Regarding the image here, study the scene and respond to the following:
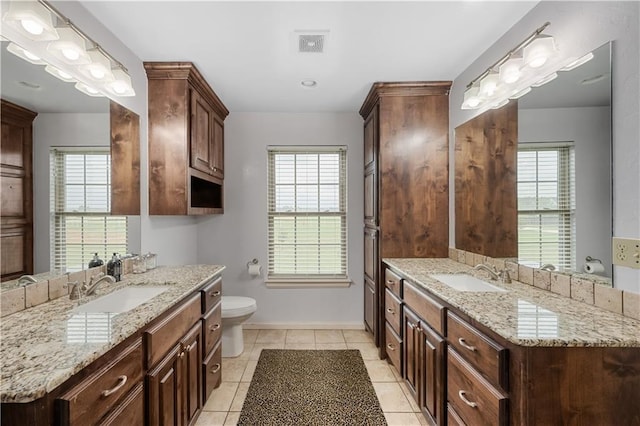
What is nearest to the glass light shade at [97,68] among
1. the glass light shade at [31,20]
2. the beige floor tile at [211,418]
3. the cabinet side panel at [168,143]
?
the glass light shade at [31,20]

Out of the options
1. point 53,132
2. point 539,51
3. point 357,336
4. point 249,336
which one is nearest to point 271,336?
point 249,336

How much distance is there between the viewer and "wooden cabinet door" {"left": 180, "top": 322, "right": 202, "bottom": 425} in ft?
5.52

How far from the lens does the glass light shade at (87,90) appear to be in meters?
1.75

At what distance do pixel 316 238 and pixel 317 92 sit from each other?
1.59 metres

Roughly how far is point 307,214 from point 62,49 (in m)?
2.48

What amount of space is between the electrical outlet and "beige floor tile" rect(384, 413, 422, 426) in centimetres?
145

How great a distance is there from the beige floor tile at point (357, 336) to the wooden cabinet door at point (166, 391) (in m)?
1.97

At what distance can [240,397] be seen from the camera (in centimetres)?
224

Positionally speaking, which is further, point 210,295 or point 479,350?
point 210,295

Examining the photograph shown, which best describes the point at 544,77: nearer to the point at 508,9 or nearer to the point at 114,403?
the point at 508,9

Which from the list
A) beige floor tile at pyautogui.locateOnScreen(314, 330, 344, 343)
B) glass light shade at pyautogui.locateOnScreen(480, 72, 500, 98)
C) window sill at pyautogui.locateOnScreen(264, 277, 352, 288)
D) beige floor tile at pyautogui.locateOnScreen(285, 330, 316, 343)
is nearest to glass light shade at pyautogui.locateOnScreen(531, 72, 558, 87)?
glass light shade at pyautogui.locateOnScreen(480, 72, 500, 98)

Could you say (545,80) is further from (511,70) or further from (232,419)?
(232,419)

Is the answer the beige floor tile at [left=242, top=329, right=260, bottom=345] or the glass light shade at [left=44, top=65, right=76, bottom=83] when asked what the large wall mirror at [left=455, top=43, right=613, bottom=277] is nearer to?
the beige floor tile at [left=242, top=329, right=260, bottom=345]

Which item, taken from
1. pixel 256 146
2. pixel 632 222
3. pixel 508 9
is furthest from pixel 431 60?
pixel 256 146
